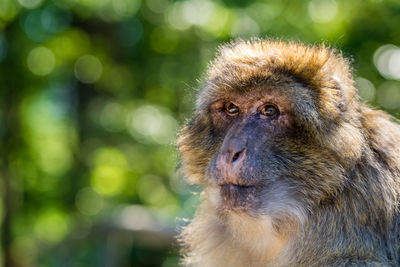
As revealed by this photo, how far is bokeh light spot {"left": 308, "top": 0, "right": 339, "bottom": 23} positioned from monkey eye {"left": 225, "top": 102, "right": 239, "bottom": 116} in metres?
4.04

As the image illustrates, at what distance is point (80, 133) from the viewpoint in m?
12.4

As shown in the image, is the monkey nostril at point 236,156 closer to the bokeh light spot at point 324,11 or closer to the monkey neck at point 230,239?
the monkey neck at point 230,239

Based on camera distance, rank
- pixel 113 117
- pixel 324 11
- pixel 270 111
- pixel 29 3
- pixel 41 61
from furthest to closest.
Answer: pixel 113 117 → pixel 41 61 → pixel 29 3 → pixel 324 11 → pixel 270 111

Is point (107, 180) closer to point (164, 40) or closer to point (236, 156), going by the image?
point (164, 40)

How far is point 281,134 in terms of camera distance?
3688 millimetres

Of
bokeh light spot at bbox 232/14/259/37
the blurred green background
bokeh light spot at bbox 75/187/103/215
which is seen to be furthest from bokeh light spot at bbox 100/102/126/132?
bokeh light spot at bbox 232/14/259/37

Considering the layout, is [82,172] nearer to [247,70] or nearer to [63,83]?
[63,83]

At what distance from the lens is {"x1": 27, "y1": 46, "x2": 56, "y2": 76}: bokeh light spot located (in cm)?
976


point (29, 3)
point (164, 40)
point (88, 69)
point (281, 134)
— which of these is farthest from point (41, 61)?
point (281, 134)

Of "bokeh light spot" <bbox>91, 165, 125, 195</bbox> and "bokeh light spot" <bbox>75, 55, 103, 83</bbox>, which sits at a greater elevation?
"bokeh light spot" <bbox>75, 55, 103, 83</bbox>

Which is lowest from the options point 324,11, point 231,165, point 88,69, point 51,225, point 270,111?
point 51,225

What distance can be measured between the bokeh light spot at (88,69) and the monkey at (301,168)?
7804 millimetres

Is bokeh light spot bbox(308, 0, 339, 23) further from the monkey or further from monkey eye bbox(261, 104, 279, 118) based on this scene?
monkey eye bbox(261, 104, 279, 118)

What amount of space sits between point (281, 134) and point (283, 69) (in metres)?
0.42
